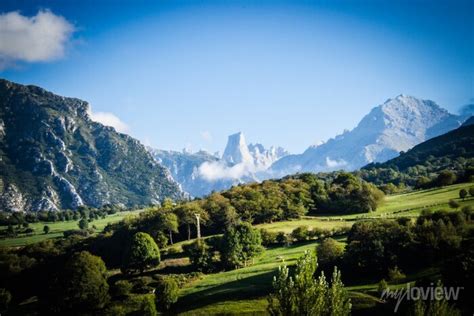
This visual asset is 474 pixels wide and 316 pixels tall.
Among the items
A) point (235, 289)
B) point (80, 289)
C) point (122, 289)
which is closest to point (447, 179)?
point (235, 289)

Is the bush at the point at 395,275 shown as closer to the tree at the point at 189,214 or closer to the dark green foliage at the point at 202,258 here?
the dark green foliage at the point at 202,258

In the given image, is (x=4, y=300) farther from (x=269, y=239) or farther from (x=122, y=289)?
(x=269, y=239)

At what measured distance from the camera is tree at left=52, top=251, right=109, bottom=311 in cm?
6744

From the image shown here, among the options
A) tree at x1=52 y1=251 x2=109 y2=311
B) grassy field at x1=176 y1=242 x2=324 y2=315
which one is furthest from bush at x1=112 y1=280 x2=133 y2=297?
grassy field at x1=176 y1=242 x2=324 y2=315

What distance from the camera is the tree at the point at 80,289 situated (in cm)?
6744

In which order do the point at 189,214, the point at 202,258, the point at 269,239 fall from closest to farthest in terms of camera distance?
the point at 202,258 < the point at 269,239 < the point at 189,214

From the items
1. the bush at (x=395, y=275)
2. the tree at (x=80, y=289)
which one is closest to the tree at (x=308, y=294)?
the bush at (x=395, y=275)

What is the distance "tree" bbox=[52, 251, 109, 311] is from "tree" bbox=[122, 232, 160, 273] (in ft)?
37.8

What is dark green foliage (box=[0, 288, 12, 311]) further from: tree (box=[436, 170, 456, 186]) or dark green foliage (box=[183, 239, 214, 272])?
tree (box=[436, 170, 456, 186])

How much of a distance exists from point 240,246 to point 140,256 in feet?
77.9

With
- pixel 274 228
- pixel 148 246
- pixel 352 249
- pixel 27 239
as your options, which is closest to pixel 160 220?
pixel 148 246

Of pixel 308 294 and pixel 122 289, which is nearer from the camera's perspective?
pixel 308 294

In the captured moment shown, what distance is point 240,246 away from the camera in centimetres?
7812

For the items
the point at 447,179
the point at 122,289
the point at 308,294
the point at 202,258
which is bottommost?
the point at 122,289
